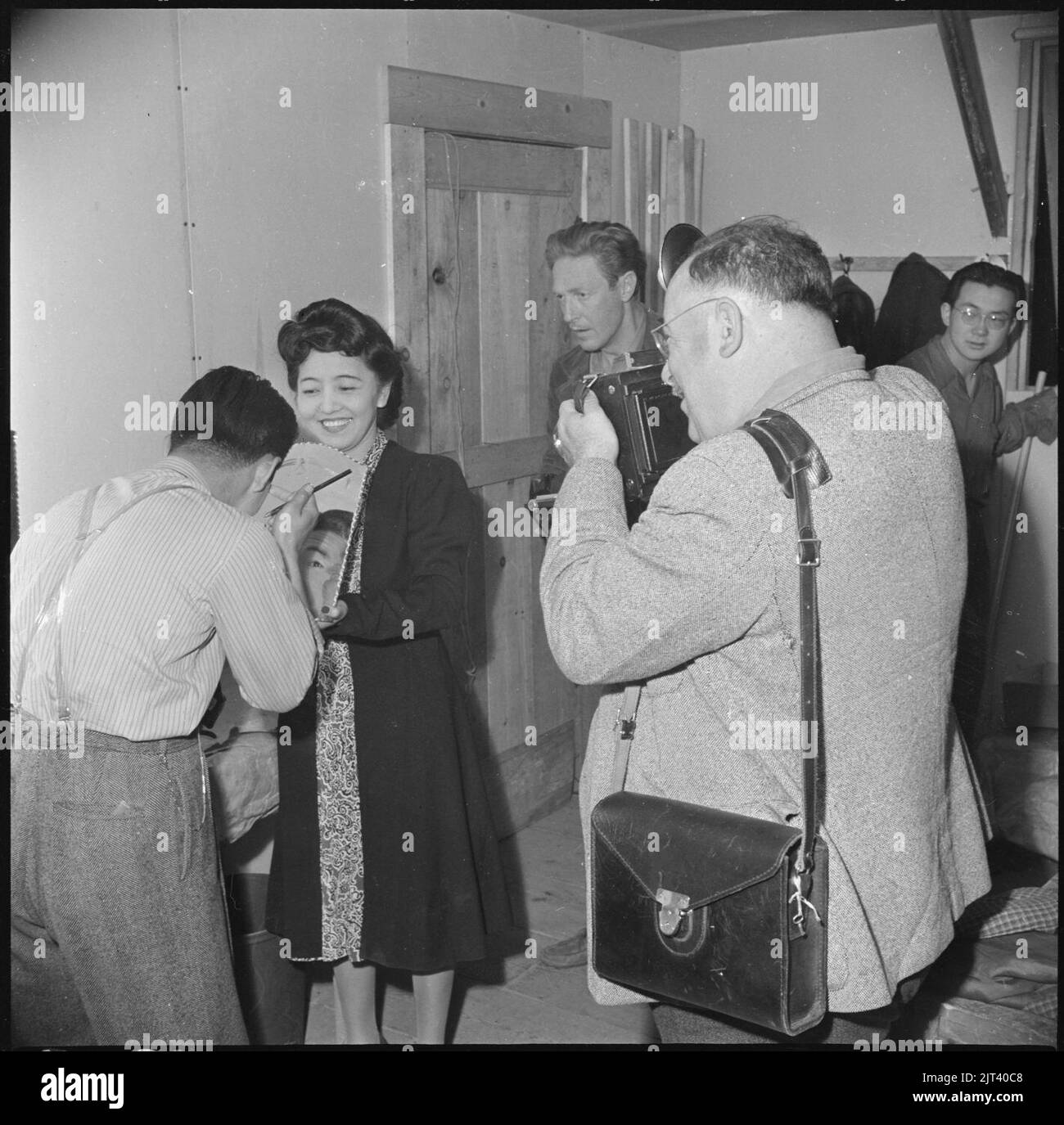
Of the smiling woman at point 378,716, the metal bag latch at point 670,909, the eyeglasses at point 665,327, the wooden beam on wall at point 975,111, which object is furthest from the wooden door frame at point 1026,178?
the metal bag latch at point 670,909

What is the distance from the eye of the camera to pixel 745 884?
1320mm

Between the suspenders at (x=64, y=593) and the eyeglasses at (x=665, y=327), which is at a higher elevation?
the eyeglasses at (x=665, y=327)

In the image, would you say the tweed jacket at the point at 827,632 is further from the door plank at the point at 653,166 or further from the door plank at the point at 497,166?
the door plank at the point at 653,166

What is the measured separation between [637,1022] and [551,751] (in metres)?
0.60

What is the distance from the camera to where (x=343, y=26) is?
2.02 m

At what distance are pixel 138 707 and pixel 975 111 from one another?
2171mm

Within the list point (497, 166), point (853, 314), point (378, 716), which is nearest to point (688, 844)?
point (378, 716)

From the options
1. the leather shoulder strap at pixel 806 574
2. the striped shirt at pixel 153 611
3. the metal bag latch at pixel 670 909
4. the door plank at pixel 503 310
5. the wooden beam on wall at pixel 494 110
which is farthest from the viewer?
the door plank at pixel 503 310

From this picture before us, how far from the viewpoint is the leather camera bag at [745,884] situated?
50.9 inches

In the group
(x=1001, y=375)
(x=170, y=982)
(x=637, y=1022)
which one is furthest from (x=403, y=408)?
(x=1001, y=375)

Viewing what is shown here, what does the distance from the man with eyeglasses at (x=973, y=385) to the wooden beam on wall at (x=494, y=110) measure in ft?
3.27

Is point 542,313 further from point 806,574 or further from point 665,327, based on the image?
point 806,574

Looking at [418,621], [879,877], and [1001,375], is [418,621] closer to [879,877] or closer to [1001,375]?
[879,877]
